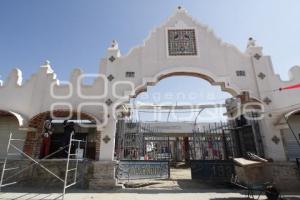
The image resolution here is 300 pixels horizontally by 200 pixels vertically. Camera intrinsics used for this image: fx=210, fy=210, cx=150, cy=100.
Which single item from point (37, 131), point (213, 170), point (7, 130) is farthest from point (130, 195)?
point (7, 130)

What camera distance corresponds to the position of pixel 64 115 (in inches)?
398

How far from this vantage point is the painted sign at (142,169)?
1020 centimetres

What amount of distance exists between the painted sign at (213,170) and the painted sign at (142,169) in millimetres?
1712

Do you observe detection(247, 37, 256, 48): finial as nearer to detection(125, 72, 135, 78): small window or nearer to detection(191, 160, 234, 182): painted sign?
detection(191, 160, 234, 182): painted sign

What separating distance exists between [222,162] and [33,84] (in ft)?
33.3

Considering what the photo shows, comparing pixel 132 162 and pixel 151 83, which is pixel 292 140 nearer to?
pixel 151 83

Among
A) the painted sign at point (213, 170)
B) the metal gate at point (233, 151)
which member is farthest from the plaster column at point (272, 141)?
the painted sign at point (213, 170)

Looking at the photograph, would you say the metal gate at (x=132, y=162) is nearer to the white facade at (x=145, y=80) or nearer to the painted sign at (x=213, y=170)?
the white facade at (x=145, y=80)

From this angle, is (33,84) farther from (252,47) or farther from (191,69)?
(252,47)

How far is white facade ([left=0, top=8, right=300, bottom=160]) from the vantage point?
9.94 metres

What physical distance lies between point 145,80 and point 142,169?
4.64 metres

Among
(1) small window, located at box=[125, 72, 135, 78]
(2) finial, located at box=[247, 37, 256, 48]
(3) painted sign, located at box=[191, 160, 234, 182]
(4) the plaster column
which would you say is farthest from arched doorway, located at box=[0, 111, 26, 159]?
(2) finial, located at box=[247, 37, 256, 48]

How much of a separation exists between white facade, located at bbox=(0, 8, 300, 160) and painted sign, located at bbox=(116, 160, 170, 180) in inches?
65.6

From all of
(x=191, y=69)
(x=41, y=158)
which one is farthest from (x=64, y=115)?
(x=191, y=69)
